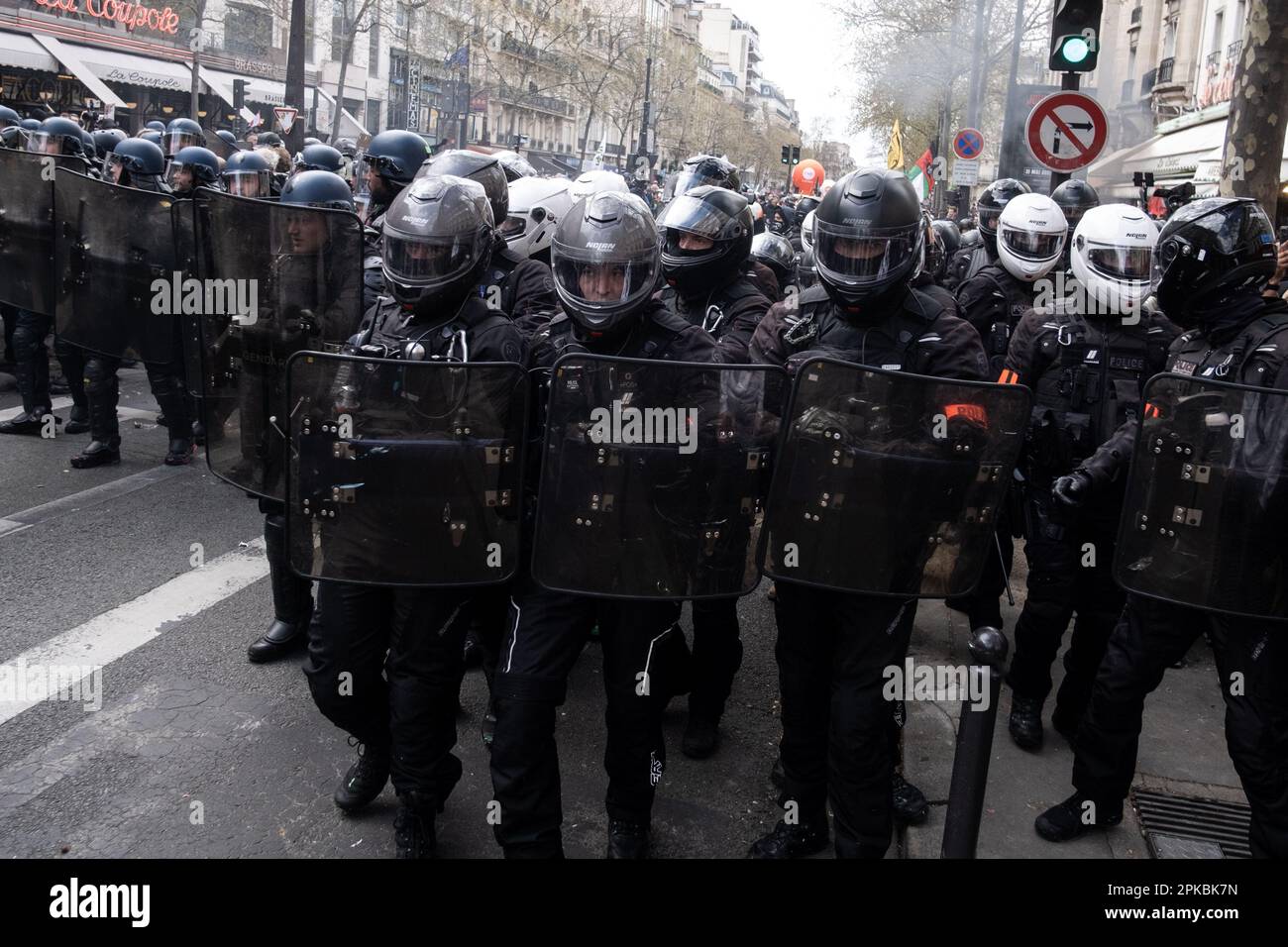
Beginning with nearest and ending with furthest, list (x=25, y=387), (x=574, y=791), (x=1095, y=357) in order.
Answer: (x=574, y=791) → (x=1095, y=357) → (x=25, y=387)

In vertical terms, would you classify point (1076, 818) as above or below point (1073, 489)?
below

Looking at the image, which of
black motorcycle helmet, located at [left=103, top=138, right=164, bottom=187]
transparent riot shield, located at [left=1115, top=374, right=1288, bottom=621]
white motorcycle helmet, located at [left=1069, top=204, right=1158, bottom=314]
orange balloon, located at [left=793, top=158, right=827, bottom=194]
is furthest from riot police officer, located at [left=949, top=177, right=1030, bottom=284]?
orange balloon, located at [left=793, top=158, right=827, bottom=194]

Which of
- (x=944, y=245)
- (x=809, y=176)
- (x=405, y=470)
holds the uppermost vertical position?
(x=809, y=176)

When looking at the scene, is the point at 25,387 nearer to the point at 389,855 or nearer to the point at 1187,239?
the point at 389,855

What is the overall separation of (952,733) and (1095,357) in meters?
1.53

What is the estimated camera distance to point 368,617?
3.34m

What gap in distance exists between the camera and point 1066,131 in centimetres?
757

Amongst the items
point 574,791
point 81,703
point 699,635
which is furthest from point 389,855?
point 81,703

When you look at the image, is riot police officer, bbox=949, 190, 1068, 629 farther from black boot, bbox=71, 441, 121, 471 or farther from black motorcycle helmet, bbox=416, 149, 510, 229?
black boot, bbox=71, 441, 121, 471

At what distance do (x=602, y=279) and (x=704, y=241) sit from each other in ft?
5.06

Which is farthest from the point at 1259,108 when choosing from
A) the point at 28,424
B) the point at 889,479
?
the point at 28,424

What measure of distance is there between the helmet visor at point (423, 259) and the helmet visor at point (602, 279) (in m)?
0.37

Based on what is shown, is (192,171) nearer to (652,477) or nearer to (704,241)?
(704,241)
